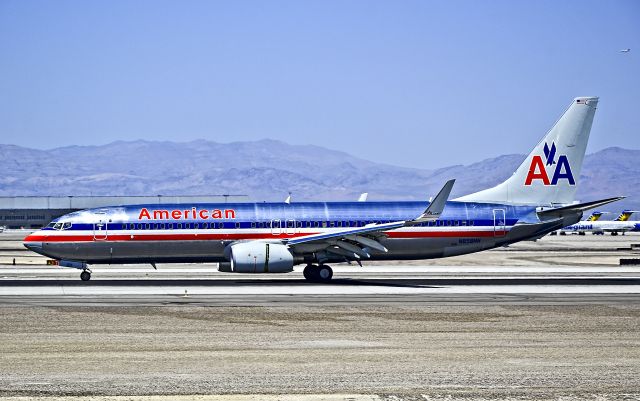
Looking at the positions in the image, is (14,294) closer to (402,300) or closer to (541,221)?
(402,300)

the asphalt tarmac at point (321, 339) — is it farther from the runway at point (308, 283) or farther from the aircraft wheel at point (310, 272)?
the aircraft wheel at point (310, 272)

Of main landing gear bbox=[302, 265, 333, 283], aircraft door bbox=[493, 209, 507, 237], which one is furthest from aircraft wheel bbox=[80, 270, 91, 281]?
aircraft door bbox=[493, 209, 507, 237]

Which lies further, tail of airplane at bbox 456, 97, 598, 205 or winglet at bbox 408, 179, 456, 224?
tail of airplane at bbox 456, 97, 598, 205

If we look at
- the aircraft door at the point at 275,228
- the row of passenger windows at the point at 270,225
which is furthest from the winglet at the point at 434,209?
the aircraft door at the point at 275,228

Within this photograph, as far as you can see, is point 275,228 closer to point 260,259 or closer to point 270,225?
point 270,225

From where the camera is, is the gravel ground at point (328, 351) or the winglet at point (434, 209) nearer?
the gravel ground at point (328, 351)

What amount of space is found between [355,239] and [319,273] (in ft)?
8.31

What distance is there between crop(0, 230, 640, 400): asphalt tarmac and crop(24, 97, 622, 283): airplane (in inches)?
59.1

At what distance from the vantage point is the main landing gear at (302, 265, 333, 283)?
149 feet

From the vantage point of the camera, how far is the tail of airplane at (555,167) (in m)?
49.2

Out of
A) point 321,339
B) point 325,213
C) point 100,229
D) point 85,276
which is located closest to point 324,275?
point 325,213

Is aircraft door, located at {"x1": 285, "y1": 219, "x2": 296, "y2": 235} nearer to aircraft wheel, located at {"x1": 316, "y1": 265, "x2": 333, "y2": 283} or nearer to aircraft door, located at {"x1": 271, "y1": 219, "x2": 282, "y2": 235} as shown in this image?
aircraft door, located at {"x1": 271, "y1": 219, "x2": 282, "y2": 235}

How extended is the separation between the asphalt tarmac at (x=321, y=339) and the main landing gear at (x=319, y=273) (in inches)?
44.6

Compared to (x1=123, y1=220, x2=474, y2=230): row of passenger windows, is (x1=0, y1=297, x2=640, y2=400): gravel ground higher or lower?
lower
